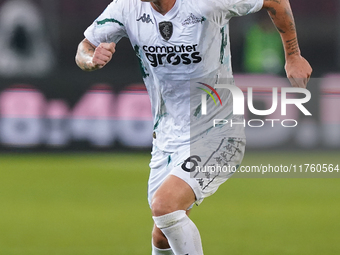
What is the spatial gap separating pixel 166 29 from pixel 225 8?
15.3 inches

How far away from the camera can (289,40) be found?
3992 mm

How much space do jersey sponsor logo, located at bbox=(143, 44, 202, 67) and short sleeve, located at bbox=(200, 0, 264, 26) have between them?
0.22 m

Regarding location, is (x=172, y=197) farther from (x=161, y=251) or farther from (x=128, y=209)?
(x=128, y=209)

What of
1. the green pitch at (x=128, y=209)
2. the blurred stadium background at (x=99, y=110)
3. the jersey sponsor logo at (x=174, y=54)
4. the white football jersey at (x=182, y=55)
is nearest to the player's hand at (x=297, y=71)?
the white football jersey at (x=182, y=55)

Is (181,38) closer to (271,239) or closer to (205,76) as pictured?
(205,76)

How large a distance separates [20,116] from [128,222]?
13.3 feet

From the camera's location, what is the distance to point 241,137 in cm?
384

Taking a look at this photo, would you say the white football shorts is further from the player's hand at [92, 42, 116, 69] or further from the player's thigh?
the player's hand at [92, 42, 116, 69]

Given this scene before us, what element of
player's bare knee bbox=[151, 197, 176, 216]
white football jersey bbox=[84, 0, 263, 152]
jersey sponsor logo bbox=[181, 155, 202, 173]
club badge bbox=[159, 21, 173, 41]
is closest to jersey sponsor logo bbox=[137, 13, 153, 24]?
white football jersey bbox=[84, 0, 263, 152]

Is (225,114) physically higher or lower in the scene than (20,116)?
higher

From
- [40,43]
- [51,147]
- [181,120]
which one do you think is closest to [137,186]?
[51,147]

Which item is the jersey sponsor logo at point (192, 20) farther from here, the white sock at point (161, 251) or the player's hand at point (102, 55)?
the white sock at point (161, 251)

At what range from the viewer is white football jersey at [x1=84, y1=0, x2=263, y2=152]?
12.0 ft

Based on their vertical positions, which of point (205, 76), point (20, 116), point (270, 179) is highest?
point (205, 76)
